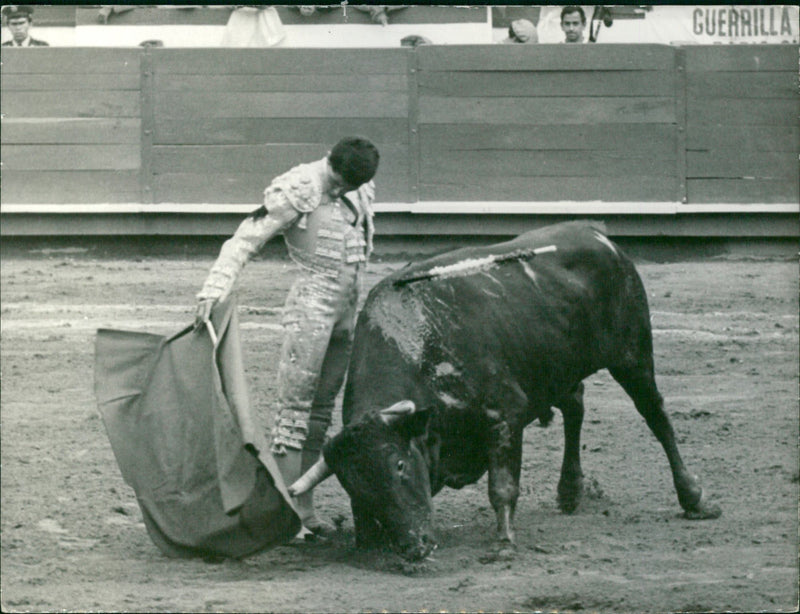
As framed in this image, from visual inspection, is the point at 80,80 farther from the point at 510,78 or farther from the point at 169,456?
the point at 169,456

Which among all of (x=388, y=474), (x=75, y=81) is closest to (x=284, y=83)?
(x=75, y=81)

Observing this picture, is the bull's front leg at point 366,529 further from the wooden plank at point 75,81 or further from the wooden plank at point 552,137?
the wooden plank at point 75,81

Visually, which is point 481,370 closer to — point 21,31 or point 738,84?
point 738,84

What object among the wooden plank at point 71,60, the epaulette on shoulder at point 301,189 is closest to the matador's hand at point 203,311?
the epaulette on shoulder at point 301,189

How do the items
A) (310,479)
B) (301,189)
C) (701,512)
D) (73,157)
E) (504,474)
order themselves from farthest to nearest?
(73,157)
(701,512)
(301,189)
(504,474)
(310,479)

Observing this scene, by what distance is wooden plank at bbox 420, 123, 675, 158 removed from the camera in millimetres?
10469

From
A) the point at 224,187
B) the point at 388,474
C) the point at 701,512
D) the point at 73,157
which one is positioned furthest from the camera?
the point at 73,157

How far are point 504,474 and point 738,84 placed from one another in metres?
6.30

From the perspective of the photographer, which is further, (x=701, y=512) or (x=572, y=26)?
(x=572, y=26)

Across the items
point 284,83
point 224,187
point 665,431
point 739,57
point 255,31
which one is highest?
point 255,31

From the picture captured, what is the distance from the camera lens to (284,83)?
34.7 ft

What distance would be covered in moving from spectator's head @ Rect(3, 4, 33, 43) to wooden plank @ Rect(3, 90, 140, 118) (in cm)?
40

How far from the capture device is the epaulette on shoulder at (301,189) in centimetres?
482

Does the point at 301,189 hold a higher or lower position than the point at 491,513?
higher
